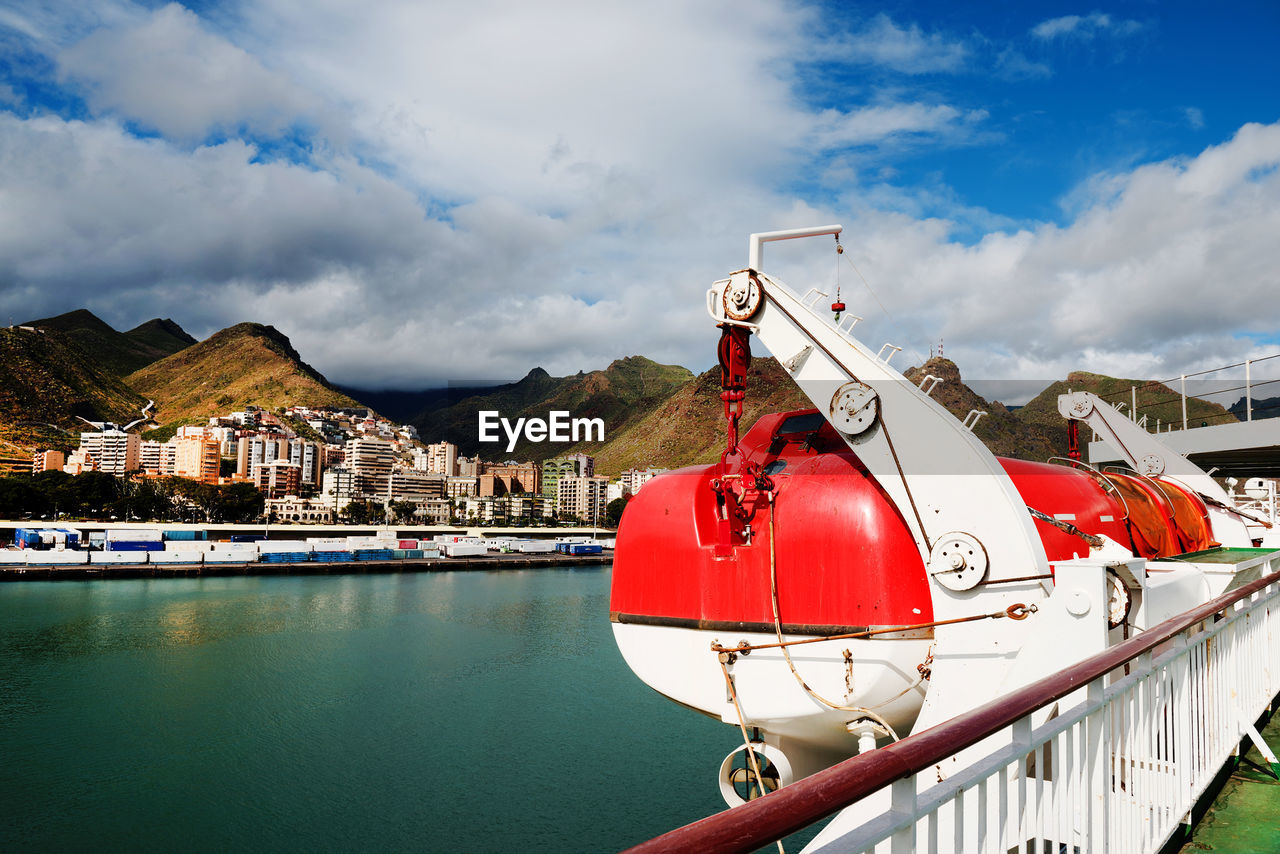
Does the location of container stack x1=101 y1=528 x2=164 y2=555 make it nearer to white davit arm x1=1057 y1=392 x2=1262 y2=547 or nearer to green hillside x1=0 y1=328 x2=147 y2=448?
green hillside x1=0 y1=328 x2=147 y2=448

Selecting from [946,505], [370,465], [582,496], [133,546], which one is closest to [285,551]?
[133,546]

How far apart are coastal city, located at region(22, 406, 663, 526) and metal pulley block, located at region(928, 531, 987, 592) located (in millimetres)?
126790

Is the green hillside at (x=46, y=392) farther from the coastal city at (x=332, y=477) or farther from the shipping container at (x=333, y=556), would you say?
the shipping container at (x=333, y=556)

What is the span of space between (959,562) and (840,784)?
420cm

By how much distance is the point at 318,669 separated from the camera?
84.8 ft

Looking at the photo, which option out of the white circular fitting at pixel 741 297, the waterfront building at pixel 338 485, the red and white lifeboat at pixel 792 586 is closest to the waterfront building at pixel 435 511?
the waterfront building at pixel 338 485

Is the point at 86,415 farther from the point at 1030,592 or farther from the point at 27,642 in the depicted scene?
the point at 1030,592

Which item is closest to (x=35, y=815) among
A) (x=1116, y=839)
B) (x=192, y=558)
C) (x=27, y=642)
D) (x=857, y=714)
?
(x=857, y=714)

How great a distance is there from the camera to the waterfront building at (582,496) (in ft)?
547

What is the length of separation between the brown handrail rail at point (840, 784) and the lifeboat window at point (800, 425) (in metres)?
4.25

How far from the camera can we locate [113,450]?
143 m

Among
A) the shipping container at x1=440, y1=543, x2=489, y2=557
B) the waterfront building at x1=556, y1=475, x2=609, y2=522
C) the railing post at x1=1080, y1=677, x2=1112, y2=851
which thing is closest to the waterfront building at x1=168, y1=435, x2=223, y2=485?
the waterfront building at x1=556, y1=475, x2=609, y2=522

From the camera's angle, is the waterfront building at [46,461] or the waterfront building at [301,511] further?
the waterfront building at [301,511]

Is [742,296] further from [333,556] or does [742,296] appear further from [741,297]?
[333,556]
